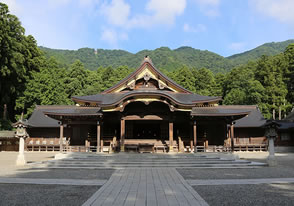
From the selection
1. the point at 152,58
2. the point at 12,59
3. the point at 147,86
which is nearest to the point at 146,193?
the point at 147,86

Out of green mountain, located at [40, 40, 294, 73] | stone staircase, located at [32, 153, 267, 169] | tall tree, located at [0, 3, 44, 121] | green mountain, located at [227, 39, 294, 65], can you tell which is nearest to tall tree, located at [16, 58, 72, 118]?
tall tree, located at [0, 3, 44, 121]

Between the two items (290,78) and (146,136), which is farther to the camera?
(290,78)

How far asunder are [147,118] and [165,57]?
69.3 m

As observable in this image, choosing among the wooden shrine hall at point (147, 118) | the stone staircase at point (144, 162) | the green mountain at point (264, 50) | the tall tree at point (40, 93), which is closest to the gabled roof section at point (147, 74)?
the wooden shrine hall at point (147, 118)

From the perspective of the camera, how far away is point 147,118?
19.5 meters

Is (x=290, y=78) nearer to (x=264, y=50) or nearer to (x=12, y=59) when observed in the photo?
(x=12, y=59)

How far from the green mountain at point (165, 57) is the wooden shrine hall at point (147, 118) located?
52.8 metres

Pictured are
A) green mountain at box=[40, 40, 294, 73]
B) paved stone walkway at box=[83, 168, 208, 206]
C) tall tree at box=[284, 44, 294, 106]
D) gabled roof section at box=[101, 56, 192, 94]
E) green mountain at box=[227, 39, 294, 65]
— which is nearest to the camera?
paved stone walkway at box=[83, 168, 208, 206]

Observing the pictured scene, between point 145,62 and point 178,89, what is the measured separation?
4.13m

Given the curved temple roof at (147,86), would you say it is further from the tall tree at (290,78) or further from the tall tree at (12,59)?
the tall tree at (290,78)

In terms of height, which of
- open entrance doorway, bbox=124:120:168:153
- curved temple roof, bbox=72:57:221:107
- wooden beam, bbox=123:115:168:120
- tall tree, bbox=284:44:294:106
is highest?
tall tree, bbox=284:44:294:106

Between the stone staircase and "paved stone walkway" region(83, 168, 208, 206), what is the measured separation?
4643 millimetres

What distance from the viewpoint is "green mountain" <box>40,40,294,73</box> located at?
8113 cm

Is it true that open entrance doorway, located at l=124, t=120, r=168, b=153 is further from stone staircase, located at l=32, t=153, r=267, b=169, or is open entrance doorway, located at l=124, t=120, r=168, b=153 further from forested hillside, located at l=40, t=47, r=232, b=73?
forested hillside, located at l=40, t=47, r=232, b=73
